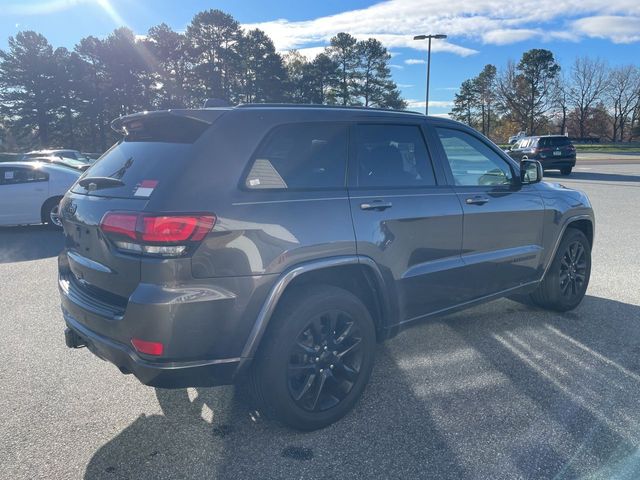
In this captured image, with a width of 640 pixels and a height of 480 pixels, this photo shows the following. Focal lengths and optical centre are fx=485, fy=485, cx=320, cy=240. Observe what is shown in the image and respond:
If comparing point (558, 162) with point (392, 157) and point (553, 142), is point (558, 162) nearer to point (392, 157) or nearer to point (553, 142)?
point (553, 142)

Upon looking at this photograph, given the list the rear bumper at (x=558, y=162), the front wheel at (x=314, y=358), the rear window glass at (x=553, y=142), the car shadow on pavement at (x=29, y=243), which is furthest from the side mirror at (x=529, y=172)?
the rear window glass at (x=553, y=142)

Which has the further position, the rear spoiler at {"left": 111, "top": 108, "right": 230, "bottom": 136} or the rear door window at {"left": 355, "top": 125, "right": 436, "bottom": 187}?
the rear door window at {"left": 355, "top": 125, "right": 436, "bottom": 187}

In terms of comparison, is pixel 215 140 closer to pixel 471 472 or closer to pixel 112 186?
pixel 112 186

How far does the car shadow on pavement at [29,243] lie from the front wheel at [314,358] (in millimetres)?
6229

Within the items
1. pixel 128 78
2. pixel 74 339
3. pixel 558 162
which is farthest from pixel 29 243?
pixel 128 78

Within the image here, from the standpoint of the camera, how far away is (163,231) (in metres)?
2.32

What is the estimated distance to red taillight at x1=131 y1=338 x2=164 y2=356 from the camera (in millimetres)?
2361

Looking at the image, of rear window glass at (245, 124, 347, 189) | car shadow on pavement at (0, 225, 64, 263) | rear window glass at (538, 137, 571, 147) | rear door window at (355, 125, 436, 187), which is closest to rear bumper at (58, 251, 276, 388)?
rear window glass at (245, 124, 347, 189)

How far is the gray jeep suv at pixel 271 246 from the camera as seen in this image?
2381mm

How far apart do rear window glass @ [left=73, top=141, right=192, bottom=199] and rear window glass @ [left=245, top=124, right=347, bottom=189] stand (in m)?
0.39

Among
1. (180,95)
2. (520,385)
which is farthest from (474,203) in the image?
(180,95)

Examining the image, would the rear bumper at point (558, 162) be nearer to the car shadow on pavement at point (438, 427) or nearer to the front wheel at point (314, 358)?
the car shadow on pavement at point (438, 427)

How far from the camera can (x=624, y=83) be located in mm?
68250

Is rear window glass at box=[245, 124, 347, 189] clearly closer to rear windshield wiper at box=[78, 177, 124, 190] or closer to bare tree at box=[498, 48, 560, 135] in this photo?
rear windshield wiper at box=[78, 177, 124, 190]
